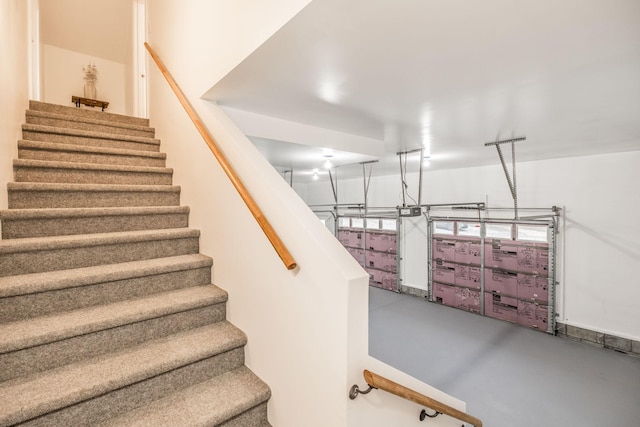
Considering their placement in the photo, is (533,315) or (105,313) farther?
(533,315)

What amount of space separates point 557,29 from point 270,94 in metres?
1.44

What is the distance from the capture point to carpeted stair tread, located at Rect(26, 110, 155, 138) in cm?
240

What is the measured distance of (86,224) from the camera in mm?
1799

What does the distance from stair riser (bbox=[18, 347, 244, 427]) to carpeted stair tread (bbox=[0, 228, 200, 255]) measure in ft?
2.81

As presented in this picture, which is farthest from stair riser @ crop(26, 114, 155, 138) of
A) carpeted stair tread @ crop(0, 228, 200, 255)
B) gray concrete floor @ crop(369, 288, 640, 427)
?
gray concrete floor @ crop(369, 288, 640, 427)

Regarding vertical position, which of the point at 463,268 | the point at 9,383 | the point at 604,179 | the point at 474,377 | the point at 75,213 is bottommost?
the point at 474,377

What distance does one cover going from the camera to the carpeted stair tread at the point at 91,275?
1314mm

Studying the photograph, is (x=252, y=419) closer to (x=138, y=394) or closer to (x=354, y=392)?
(x=138, y=394)

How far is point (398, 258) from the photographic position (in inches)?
259

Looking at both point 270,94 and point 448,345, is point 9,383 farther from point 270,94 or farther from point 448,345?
point 448,345

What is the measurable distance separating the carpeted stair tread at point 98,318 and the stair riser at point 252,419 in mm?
594

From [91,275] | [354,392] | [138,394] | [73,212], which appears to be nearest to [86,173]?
[73,212]

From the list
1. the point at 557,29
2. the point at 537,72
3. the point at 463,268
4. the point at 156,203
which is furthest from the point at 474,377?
the point at 156,203

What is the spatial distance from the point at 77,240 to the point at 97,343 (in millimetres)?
610
